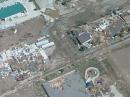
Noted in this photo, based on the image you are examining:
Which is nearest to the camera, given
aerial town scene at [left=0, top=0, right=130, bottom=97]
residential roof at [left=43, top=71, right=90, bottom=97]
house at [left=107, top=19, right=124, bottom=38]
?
residential roof at [left=43, top=71, right=90, bottom=97]

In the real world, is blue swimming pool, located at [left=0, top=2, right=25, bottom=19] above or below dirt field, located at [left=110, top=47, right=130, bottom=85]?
above

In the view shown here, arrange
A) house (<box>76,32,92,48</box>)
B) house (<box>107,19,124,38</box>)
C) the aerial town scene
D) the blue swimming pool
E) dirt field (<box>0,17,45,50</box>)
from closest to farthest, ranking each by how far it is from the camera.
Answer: the aerial town scene
house (<box>76,32,92,48</box>)
house (<box>107,19,124,38</box>)
dirt field (<box>0,17,45,50</box>)
the blue swimming pool

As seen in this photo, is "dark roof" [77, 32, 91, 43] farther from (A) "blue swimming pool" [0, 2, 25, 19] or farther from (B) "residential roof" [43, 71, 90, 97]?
(A) "blue swimming pool" [0, 2, 25, 19]

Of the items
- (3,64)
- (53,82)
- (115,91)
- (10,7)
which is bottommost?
(115,91)

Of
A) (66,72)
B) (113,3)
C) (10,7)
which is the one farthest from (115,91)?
(10,7)

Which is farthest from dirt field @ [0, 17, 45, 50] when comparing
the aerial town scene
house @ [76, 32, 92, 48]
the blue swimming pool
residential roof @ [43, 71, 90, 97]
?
residential roof @ [43, 71, 90, 97]

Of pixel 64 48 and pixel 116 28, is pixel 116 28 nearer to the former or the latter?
pixel 116 28

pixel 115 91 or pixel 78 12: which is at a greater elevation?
pixel 78 12

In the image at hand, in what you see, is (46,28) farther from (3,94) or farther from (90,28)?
(3,94)

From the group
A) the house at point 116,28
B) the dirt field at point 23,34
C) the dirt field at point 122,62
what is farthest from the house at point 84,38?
the dirt field at point 23,34
